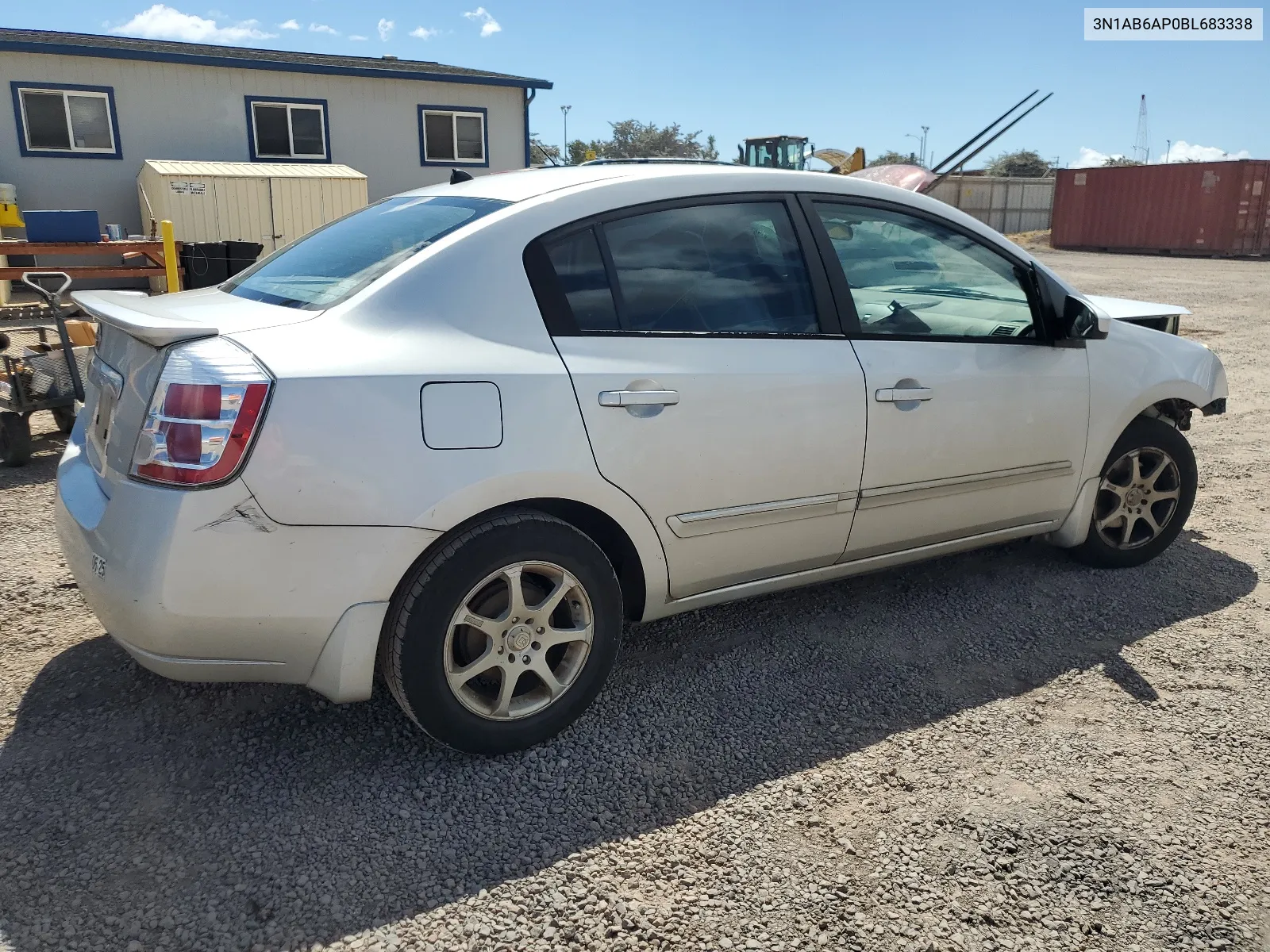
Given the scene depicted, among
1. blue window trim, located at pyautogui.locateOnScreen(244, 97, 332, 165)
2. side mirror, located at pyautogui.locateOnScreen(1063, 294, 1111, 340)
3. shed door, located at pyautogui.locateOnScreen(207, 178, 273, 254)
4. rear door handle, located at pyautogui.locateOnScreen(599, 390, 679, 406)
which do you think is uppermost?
blue window trim, located at pyautogui.locateOnScreen(244, 97, 332, 165)

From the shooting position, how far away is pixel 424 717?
258 cm

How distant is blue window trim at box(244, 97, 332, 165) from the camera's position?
16.6m

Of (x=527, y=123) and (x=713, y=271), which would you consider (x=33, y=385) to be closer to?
(x=713, y=271)

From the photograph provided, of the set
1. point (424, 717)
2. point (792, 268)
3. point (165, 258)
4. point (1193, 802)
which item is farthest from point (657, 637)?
point (165, 258)

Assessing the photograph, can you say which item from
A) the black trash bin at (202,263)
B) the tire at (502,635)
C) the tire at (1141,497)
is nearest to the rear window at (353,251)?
the tire at (502,635)

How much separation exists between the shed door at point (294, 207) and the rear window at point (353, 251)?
42.2 feet

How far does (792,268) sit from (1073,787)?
182 cm

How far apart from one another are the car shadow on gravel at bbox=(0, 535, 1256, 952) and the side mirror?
111 centimetres

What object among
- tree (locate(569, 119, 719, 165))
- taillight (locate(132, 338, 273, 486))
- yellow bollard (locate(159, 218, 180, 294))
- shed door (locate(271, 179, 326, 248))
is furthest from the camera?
tree (locate(569, 119, 719, 165))

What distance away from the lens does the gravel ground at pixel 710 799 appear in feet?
7.13

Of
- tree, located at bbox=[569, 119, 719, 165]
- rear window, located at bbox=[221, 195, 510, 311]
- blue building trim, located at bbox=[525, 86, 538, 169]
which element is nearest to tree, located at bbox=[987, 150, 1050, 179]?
tree, located at bbox=[569, 119, 719, 165]

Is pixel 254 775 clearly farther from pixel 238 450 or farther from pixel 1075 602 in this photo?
pixel 1075 602

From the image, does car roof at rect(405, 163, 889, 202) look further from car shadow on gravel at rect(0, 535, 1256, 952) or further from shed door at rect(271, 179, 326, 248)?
shed door at rect(271, 179, 326, 248)

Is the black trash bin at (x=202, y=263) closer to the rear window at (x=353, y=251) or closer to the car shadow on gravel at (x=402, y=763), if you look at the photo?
the rear window at (x=353, y=251)
